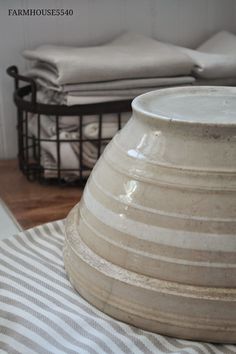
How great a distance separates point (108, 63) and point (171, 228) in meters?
0.46

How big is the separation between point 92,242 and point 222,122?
0.18 m

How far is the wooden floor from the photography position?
774 mm

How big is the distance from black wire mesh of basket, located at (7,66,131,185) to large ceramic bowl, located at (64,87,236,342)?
334 millimetres

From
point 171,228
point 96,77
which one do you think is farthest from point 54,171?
point 171,228

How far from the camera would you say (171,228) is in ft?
1.47

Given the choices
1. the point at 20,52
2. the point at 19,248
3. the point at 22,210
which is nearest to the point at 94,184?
the point at 19,248

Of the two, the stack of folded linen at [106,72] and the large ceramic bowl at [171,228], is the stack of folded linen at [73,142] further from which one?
the large ceramic bowl at [171,228]

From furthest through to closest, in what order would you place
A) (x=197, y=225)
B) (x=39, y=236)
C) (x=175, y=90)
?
(x=39, y=236) → (x=175, y=90) → (x=197, y=225)

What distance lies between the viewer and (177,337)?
18.6 inches

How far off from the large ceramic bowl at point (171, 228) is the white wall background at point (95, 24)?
59cm

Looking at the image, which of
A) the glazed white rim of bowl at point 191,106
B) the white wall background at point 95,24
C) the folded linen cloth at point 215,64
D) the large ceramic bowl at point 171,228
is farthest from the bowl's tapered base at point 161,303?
the white wall background at point 95,24

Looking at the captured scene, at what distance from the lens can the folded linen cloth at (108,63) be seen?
0.81 meters

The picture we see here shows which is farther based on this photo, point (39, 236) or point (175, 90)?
point (39, 236)

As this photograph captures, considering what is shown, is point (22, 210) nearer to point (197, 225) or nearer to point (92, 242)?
point (92, 242)
